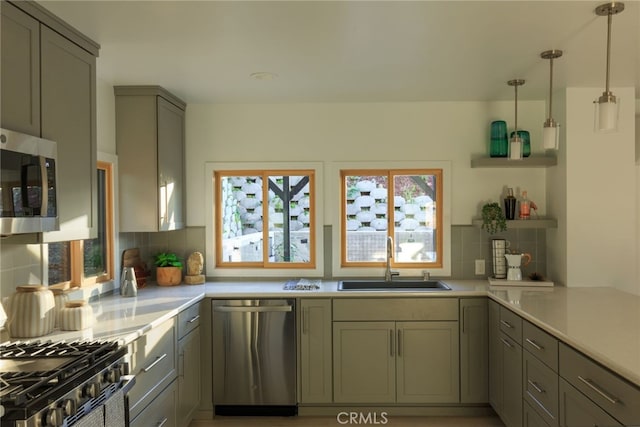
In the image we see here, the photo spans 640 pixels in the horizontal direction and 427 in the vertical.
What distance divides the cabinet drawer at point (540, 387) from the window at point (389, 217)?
56.6 inches

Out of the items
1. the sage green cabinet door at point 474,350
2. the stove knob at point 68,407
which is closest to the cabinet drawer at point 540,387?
the sage green cabinet door at point 474,350

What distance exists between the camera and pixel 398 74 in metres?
3.08

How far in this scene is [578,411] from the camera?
2086 millimetres

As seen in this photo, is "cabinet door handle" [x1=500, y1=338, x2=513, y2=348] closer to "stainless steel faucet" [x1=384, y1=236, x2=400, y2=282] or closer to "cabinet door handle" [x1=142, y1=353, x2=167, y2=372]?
"stainless steel faucet" [x1=384, y1=236, x2=400, y2=282]

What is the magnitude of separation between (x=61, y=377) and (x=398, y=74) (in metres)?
2.54

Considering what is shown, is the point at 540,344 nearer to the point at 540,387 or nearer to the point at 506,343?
the point at 540,387

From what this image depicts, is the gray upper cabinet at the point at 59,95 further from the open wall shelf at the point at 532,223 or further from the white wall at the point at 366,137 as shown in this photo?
the open wall shelf at the point at 532,223

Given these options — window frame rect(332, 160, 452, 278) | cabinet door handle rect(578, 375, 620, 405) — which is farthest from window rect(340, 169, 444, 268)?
cabinet door handle rect(578, 375, 620, 405)

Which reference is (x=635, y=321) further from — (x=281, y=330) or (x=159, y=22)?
(x=159, y=22)

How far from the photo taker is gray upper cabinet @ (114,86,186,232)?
340cm

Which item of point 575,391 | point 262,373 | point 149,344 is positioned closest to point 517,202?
point 575,391

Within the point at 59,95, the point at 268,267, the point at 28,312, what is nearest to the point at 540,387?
the point at 268,267

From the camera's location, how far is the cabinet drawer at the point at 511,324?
2789 mm

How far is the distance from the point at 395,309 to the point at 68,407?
2304 millimetres
